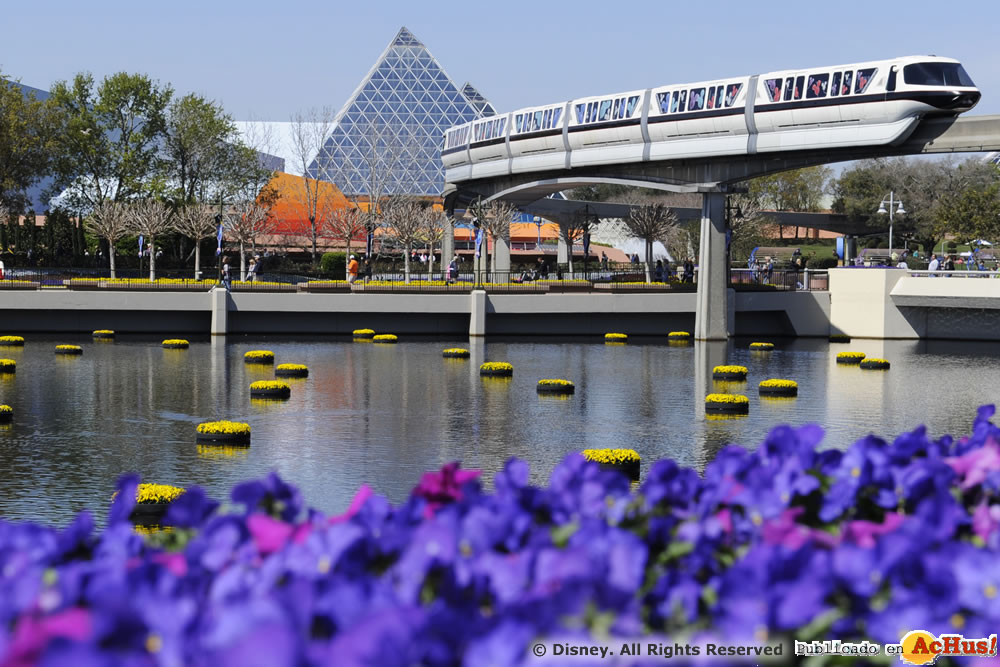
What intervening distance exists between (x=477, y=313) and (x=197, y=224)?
2249 centimetres

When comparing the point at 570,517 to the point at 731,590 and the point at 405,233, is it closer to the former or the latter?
the point at 731,590

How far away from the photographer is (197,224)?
74688 millimetres

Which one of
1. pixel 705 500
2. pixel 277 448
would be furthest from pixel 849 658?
pixel 277 448

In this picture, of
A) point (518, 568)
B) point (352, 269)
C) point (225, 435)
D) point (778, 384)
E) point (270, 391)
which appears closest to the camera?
point (518, 568)

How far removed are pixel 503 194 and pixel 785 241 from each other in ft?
242

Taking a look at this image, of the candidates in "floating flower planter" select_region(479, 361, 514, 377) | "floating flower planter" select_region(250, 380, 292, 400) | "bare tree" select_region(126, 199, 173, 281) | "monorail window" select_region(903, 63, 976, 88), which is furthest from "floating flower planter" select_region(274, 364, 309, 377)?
"monorail window" select_region(903, 63, 976, 88)

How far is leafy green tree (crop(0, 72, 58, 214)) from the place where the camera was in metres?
83.1

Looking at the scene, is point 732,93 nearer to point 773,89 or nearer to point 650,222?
point 773,89

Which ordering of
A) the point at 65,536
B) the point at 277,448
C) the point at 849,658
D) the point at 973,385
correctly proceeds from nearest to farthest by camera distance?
the point at 849,658
the point at 65,536
the point at 277,448
the point at 973,385

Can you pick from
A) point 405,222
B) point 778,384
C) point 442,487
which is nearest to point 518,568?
point 442,487

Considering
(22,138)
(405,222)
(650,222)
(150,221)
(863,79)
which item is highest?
(22,138)

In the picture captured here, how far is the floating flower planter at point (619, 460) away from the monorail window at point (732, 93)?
32761 mm

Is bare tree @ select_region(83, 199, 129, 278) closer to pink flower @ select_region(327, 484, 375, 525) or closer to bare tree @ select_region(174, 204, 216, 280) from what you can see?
bare tree @ select_region(174, 204, 216, 280)

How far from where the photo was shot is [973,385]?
4309 centimetres
